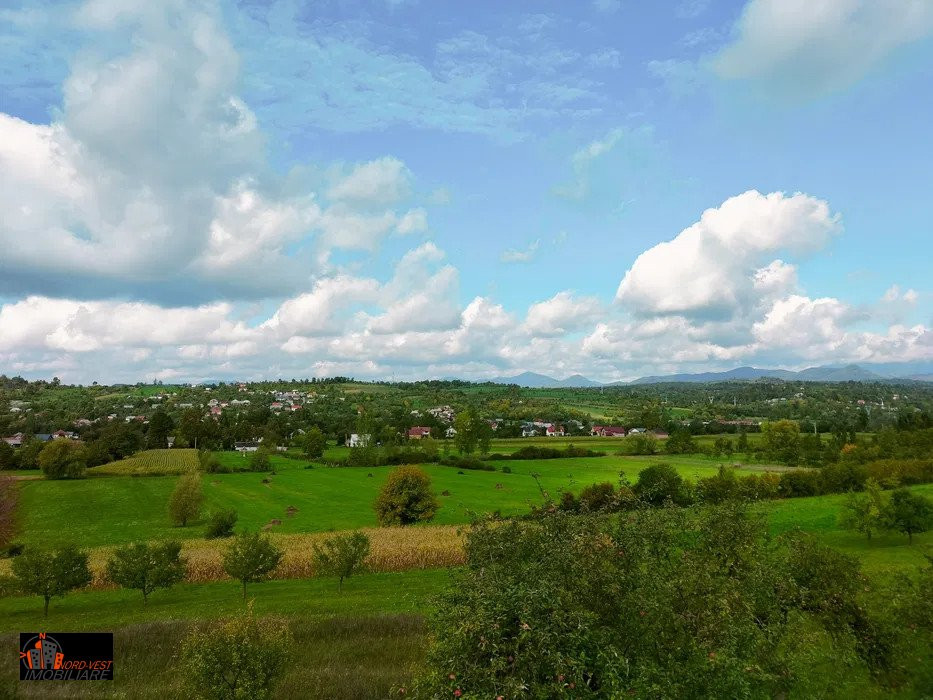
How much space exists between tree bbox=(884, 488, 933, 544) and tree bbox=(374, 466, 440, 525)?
42.8 metres

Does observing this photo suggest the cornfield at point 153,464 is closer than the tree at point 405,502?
No

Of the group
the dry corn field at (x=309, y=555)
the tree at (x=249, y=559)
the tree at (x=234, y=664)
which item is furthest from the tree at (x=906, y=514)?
the tree at (x=234, y=664)

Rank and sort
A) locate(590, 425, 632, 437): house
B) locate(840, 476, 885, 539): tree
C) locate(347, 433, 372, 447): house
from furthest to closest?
locate(590, 425, 632, 437): house
locate(347, 433, 372, 447): house
locate(840, 476, 885, 539): tree

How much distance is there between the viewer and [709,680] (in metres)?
9.79

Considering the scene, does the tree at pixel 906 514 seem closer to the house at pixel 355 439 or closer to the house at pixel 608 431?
the house at pixel 355 439

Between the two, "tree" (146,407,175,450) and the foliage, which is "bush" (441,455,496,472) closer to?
"tree" (146,407,175,450)

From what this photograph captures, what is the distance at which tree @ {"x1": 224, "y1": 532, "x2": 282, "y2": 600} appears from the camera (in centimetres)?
3506

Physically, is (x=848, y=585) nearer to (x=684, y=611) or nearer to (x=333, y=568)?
(x=684, y=611)

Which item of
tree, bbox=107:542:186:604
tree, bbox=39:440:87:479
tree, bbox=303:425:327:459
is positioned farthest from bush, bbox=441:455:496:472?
tree, bbox=107:542:186:604

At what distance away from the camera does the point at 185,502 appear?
66.1 meters

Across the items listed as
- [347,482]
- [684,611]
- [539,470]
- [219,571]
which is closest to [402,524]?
[219,571]

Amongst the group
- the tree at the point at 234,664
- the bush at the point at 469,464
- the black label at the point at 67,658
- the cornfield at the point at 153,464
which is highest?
the tree at the point at 234,664

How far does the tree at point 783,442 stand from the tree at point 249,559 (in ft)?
353

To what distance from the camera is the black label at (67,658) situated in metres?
17.9
